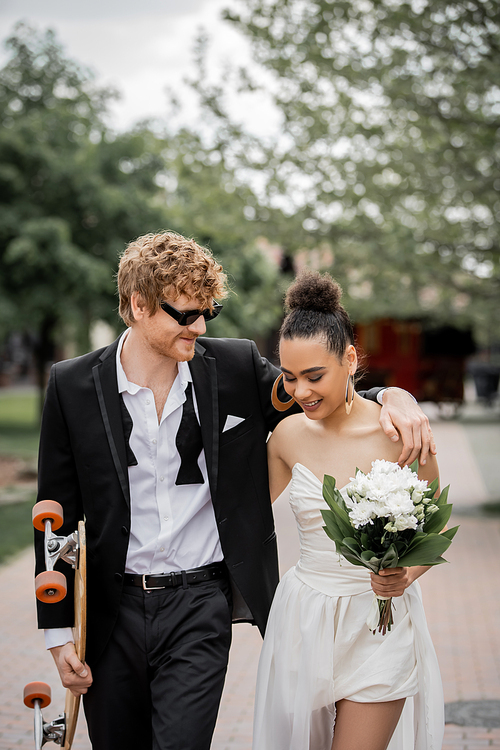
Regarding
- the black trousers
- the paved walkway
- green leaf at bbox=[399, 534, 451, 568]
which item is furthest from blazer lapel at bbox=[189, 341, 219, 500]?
the paved walkway

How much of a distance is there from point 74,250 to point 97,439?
15.0 meters

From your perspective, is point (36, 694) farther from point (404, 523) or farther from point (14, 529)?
point (14, 529)

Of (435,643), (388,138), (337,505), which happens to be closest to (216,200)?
(388,138)

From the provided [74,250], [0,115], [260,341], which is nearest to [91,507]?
[74,250]

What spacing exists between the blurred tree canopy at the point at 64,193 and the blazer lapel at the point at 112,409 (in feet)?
43.1

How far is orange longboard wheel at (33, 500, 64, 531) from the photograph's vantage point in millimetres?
2727

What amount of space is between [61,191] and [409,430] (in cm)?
1685

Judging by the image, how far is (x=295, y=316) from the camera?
282 cm

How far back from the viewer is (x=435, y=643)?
21.6ft

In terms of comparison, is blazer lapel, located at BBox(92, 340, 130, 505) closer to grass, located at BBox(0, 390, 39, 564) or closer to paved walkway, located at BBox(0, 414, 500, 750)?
paved walkway, located at BBox(0, 414, 500, 750)

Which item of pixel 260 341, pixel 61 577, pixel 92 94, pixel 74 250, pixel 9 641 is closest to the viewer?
pixel 61 577

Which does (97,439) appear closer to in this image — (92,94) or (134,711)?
(134,711)

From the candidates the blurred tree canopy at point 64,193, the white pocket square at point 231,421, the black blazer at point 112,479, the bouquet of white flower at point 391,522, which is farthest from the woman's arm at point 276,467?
the blurred tree canopy at point 64,193

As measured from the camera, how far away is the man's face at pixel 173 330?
9.25 ft
